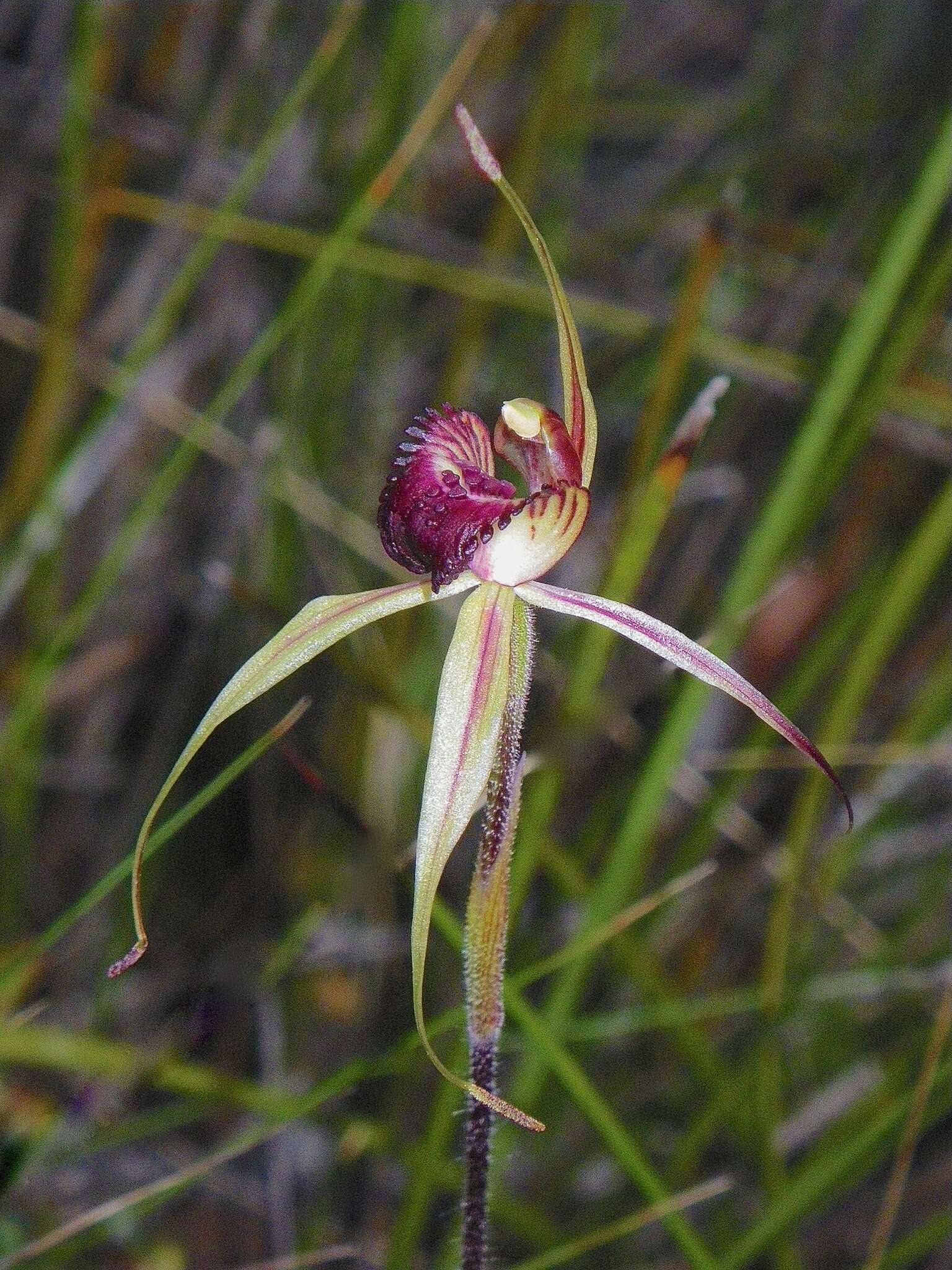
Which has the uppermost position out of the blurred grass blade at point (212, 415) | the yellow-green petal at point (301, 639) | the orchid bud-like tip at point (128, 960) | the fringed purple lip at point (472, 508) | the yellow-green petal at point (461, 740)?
the blurred grass blade at point (212, 415)

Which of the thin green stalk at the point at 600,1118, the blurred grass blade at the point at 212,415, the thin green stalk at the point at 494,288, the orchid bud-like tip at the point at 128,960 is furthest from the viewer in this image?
the thin green stalk at the point at 494,288

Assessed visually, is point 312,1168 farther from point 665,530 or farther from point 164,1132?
point 665,530

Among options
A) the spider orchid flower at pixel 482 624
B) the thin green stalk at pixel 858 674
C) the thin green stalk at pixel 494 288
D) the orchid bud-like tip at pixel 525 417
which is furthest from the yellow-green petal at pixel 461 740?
the thin green stalk at pixel 494 288

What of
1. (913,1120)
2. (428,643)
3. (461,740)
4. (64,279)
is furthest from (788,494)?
(64,279)

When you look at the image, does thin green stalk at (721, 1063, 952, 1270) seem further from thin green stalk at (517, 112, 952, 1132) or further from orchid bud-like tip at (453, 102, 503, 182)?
orchid bud-like tip at (453, 102, 503, 182)

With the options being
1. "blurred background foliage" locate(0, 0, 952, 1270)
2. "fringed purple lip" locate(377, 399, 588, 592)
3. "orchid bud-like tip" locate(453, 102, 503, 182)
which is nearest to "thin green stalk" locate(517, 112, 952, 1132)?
"blurred background foliage" locate(0, 0, 952, 1270)

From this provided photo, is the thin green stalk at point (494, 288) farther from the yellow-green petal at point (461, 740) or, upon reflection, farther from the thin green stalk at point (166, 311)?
the yellow-green petal at point (461, 740)
